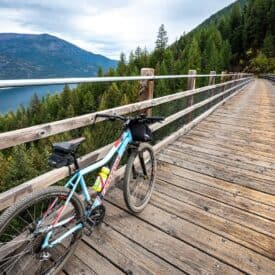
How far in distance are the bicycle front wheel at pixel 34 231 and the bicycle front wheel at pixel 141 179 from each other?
72 cm

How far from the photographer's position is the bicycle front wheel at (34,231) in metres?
1.52

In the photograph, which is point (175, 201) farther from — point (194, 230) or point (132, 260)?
point (132, 260)

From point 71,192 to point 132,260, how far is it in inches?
29.6

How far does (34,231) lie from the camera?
1.54 m

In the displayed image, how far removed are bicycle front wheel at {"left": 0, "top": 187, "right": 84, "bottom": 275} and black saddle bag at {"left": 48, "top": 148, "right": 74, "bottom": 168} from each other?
0.16 meters

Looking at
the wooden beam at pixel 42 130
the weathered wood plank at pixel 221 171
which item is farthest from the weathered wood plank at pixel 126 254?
the weathered wood plank at pixel 221 171

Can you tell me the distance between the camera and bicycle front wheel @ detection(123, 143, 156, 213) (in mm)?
2475

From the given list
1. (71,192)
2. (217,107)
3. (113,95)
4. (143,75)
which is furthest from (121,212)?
(113,95)

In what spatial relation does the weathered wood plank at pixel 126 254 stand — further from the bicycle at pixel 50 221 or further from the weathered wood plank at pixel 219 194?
the weathered wood plank at pixel 219 194

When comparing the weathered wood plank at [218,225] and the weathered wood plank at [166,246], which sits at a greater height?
the weathered wood plank at [166,246]

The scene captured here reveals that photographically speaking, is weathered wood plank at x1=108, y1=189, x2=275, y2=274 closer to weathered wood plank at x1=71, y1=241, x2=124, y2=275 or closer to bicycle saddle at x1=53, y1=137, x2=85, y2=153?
weathered wood plank at x1=71, y1=241, x2=124, y2=275

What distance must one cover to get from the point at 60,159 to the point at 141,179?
4.53 feet

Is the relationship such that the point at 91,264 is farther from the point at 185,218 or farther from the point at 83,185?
the point at 185,218

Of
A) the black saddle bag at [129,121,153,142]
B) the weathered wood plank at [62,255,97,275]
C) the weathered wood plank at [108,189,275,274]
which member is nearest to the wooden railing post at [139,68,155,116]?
the black saddle bag at [129,121,153,142]
